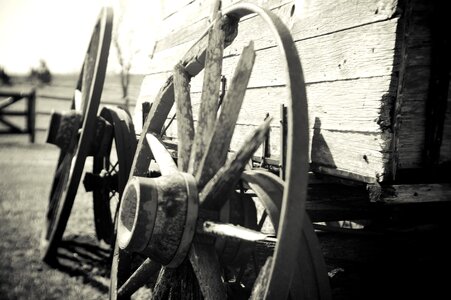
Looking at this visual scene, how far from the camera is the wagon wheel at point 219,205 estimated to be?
3.34ft

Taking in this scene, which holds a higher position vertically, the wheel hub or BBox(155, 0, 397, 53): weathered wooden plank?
BBox(155, 0, 397, 53): weathered wooden plank

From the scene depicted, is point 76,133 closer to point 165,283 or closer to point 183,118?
point 183,118

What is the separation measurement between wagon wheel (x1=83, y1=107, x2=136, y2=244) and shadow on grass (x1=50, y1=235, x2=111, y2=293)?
154 millimetres

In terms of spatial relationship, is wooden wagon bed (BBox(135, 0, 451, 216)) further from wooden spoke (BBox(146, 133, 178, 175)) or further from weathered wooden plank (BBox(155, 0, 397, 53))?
wooden spoke (BBox(146, 133, 178, 175))

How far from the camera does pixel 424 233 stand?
73.8 inches

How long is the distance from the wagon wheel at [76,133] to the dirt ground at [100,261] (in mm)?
257

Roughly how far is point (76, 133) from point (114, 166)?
1.57ft

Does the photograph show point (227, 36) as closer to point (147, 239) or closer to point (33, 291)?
point (147, 239)

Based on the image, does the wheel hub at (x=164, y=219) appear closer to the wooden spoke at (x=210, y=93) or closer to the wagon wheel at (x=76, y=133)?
the wooden spoke at (x=210, y=93)

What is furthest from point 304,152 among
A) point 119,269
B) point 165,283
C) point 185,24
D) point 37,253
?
point 37,253

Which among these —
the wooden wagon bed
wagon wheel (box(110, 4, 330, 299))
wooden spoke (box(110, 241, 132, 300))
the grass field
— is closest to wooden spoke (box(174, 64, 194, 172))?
wagon wheel (box(110, 4, 330, 299))

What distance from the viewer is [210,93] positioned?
1569mm

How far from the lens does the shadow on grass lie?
2.86 m

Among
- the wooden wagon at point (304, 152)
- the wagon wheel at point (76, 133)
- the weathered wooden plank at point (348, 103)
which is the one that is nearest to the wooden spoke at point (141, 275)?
the wooden wagon at point (304, 152)
